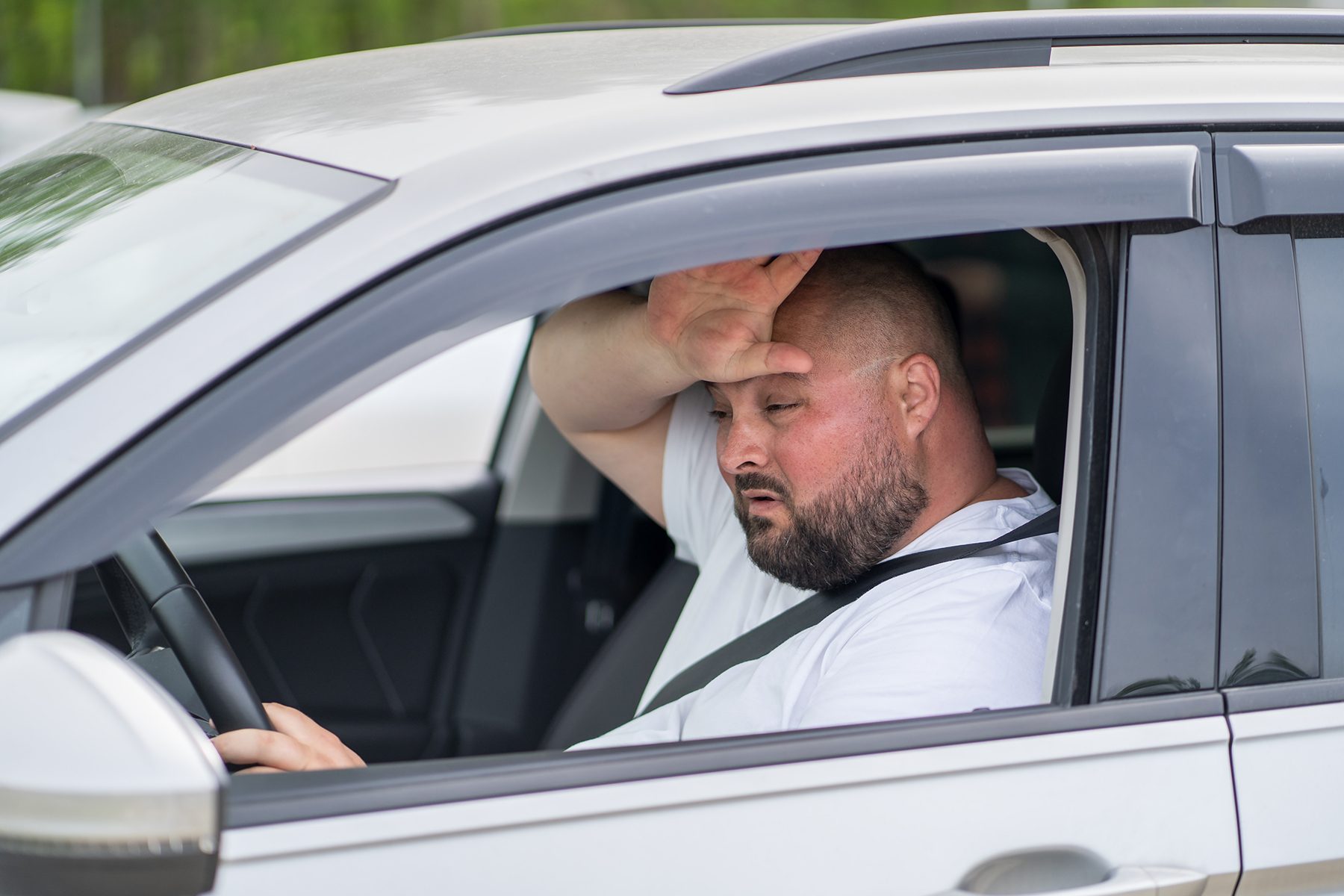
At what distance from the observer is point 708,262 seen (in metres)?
1.18

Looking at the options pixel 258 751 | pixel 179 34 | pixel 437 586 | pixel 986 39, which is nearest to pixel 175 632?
pixel 258 751

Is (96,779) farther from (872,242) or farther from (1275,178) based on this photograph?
(1275,178)

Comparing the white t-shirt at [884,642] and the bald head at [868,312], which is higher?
the bald head at [868,312]

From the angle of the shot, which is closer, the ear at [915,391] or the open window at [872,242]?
the open window at [872,242]

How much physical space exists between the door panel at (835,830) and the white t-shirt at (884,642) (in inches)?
9.7

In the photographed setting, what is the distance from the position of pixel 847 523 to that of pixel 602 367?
60 centimetres

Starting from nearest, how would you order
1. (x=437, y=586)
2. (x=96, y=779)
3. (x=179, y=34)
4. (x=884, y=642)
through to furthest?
(x=96, y=779)
(x=884, y=642)
(x=437, y=586)
(x=179, y=34)

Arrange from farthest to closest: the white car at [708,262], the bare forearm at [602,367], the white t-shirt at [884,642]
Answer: the bare forearm at [602,367] → the white t-shirt at [884,642] → the white car at [708,262]

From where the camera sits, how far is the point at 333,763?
1.42m

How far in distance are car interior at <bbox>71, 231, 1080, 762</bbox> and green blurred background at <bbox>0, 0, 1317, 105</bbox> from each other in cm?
1115

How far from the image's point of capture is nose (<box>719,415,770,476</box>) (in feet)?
6.04

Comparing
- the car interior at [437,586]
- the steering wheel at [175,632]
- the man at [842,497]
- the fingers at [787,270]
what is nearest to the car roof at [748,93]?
the fingers at [787,270]

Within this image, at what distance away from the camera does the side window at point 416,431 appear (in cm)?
307

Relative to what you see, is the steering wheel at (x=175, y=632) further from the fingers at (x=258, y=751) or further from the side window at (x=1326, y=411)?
the side window at (x=1326, y=411)
